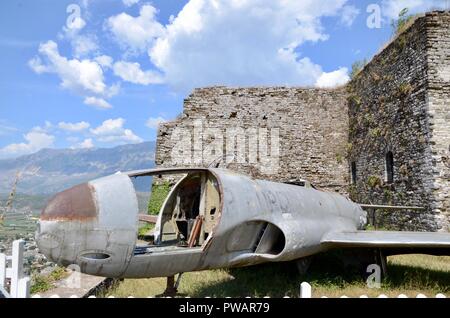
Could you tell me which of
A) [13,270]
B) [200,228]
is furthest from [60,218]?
[200,228]

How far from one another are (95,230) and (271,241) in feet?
9.00

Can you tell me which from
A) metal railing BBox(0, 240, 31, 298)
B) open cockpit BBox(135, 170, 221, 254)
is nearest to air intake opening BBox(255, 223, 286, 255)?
open cockpit BBox(135, 170, 221, 254)

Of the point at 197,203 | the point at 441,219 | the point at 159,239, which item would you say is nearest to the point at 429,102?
the point at 441,219

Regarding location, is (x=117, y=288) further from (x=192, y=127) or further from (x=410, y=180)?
(x=192, y=127)

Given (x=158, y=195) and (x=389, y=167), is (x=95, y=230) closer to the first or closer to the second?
(x=389, y=167)

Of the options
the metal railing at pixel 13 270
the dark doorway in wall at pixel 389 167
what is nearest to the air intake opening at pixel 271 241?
the metal railing at pixel 13 270

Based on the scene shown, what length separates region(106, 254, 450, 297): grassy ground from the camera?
6480 millimetres

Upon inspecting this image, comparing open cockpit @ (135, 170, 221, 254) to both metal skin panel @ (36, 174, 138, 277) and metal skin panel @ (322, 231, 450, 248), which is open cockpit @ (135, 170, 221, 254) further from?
metal skin panel @ (322, 231, 450, 248)

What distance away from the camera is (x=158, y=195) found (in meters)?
18.5

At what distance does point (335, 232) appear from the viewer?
7.14 metres

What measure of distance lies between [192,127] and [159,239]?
45.2 feet

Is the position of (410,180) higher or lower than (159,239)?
higher

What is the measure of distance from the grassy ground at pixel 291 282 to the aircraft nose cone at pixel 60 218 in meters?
2.27

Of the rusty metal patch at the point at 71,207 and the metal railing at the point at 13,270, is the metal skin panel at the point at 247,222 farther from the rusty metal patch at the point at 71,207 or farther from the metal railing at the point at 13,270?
the metal railing at the point at 13,270
